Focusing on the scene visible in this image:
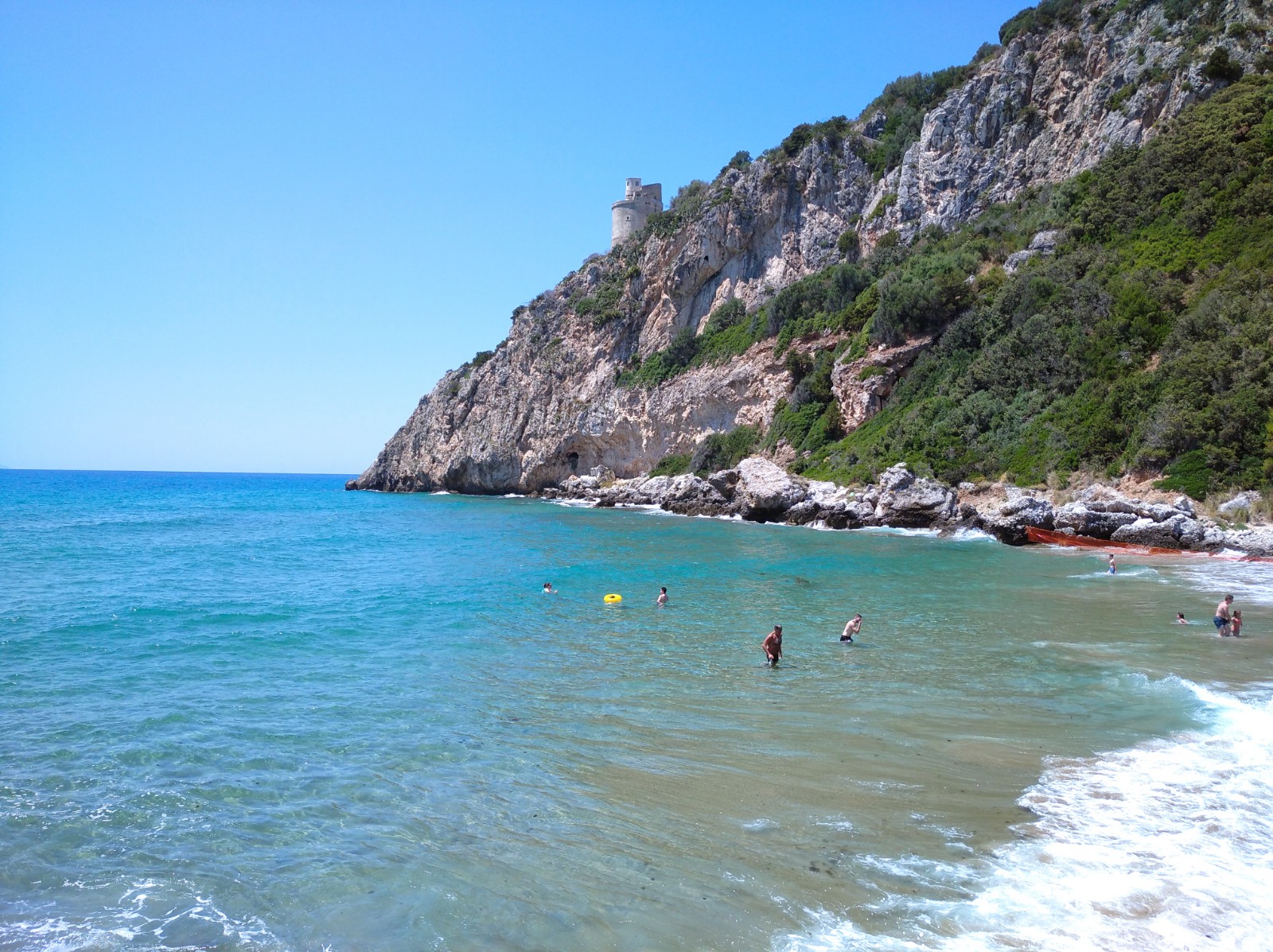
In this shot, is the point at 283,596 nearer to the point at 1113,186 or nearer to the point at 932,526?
the point at 932,526

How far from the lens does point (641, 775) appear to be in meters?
8.09

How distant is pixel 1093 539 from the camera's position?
2706 cm

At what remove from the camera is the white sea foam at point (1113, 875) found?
5.24 m

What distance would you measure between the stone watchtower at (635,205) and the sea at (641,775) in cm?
6311

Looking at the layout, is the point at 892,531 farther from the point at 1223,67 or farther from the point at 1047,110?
the point at 1047,110

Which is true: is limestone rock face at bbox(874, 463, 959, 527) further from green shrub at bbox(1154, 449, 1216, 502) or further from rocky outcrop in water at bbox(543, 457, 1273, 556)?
green shrub at bbox(1154, 449, 1216, 502)

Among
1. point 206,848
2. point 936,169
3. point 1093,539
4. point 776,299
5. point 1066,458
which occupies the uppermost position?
point 936,169

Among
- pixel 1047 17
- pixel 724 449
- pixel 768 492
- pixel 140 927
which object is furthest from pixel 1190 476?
pixel 1047 17

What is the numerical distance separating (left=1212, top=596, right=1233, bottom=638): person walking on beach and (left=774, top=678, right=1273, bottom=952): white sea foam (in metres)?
6.65

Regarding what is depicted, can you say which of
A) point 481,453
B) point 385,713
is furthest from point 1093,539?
A: point 481,453

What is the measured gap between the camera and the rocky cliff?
137 ft

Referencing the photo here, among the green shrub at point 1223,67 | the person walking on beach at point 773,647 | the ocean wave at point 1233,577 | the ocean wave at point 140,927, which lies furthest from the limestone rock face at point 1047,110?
the ocean wave at point 140,927

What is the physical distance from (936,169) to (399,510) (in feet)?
135

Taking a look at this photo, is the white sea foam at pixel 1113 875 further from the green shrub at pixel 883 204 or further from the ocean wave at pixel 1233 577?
the green shrub at pixel 883 204
